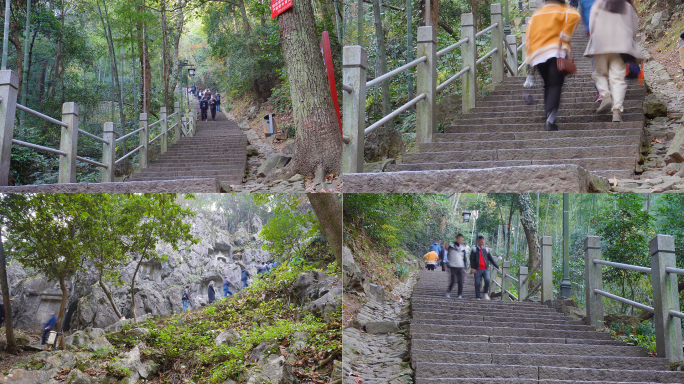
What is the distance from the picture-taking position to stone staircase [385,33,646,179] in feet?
14.0

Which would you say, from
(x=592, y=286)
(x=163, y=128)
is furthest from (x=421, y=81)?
(x=163, y=128)

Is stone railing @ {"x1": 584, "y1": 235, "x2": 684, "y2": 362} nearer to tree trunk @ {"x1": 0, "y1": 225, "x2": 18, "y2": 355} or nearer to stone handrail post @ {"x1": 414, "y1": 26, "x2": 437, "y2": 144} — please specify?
stone handrail post @ {"x1": 414, "y1": 26, "x2": 437, "y2": 144}

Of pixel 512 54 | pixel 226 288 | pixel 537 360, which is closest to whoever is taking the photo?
pixel 537 360

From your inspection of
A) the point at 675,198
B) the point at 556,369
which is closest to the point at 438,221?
the point at 556,369

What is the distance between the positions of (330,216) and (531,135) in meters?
2.90

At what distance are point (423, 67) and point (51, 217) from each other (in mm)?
3673

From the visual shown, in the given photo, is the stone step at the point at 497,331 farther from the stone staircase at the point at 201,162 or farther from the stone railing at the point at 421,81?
the stone staircase at the point at 201,162

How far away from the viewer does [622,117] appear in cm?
518

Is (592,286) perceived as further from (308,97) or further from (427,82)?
(308,97)

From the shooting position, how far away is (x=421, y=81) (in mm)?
5316

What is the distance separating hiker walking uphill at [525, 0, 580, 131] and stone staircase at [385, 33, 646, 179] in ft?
1.55

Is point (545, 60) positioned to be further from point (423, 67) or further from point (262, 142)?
point (262, 142)

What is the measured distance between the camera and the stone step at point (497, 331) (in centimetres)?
319

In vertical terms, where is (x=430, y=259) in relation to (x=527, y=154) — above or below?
below
